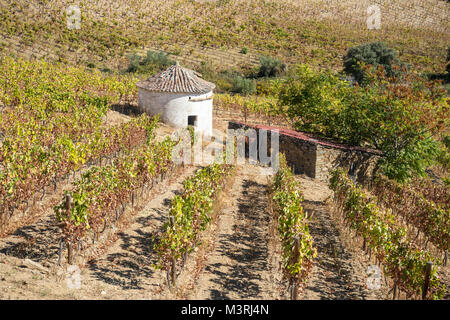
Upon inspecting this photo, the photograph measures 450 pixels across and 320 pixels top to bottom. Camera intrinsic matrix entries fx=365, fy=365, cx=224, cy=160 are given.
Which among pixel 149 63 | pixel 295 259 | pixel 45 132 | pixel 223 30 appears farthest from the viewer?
pixel 223 30

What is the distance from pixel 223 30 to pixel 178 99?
1630 inches

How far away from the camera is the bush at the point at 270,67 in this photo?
1842 inches

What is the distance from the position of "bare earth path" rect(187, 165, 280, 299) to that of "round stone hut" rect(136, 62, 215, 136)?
8892 mm

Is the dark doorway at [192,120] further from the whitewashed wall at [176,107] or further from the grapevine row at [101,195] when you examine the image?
the grapevine row at [101,195]

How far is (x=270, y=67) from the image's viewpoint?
4688 centimetres

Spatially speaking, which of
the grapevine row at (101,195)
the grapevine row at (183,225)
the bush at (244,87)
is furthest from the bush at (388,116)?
the bush at (244,87)

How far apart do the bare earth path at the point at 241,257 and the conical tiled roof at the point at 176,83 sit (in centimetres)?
942

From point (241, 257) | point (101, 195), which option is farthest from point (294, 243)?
point (101, 195)

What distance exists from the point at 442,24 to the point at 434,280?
78121mm

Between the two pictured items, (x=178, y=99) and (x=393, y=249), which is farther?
(x=178, y=99)

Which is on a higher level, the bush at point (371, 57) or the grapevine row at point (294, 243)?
the bush at point (371, 57)

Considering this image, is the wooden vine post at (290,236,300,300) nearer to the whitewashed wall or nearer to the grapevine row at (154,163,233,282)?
the grapevine row at (154,163,233,282)

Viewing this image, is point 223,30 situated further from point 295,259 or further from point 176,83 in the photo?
point 295,259

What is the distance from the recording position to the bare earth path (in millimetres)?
7923
